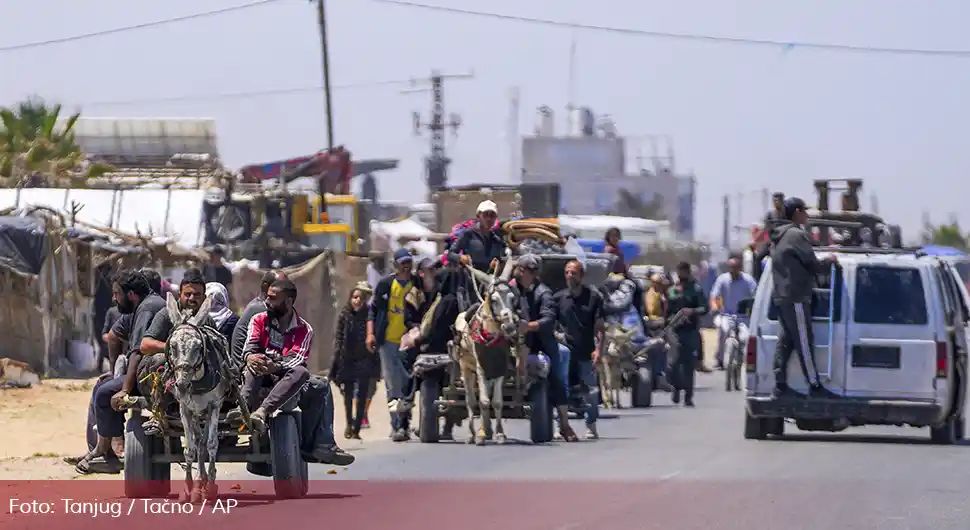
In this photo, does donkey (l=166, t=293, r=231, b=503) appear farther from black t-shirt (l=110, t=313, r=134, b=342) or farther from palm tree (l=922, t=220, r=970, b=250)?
palm tree (l=922, t=220, r=970, b=250)

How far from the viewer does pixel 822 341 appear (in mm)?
17250

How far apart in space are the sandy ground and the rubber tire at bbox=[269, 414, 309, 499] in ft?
12.0

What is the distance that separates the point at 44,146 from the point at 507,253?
3125cm

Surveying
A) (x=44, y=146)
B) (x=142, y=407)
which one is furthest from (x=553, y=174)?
(x=142, y=407)

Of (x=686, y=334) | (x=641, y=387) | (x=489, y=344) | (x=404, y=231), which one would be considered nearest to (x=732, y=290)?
(x=686, y=334)

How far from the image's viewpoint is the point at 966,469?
582 inches

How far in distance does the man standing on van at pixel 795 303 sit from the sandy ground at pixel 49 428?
4.49m

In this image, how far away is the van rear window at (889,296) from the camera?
56.4 feet

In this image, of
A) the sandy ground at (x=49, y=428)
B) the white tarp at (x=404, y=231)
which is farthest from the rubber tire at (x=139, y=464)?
the white tarp at (x=404, y=231)

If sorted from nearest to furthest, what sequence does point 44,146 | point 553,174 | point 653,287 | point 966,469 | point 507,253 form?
point 966,469
point 507,253
point 653,287
point 44,146
point 553,174

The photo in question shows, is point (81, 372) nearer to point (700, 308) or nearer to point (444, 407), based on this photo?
point (700, 308)

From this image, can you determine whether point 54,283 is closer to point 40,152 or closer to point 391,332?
point 391,332

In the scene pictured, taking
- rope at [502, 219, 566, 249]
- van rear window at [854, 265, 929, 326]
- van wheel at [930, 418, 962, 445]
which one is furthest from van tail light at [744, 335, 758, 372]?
rope at [502, 219, 566, 249]

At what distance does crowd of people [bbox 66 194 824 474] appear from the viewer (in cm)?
1182
